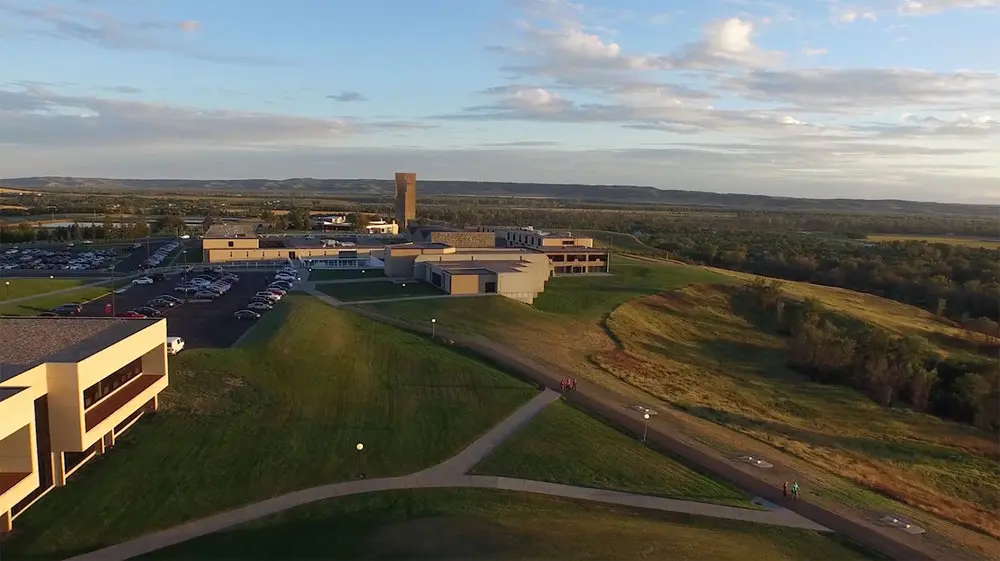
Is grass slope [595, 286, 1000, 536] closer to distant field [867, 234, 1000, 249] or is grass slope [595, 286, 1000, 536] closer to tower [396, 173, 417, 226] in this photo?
tower [396, 173, 417, 226]

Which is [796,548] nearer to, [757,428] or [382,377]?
[757,428]

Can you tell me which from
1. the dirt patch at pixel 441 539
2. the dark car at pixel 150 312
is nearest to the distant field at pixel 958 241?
the dark car at pixel 150 312

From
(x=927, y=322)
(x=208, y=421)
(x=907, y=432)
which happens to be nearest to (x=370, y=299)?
(x=208, y=421)

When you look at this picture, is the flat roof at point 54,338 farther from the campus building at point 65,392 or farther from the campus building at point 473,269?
the campus building at point 473,269

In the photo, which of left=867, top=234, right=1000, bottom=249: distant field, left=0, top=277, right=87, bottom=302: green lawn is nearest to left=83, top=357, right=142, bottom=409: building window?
left=0, top=277, right=87, bottom=302: green lawn

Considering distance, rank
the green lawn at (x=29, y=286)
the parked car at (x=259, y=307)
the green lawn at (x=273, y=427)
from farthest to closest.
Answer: the green lawn at (x=29, y=286) < the parked car at (x=259, y=307) < the green lawn at (x=273, y=427)

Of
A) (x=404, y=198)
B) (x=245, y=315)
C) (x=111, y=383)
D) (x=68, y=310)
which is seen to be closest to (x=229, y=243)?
(x=68, y=310)
